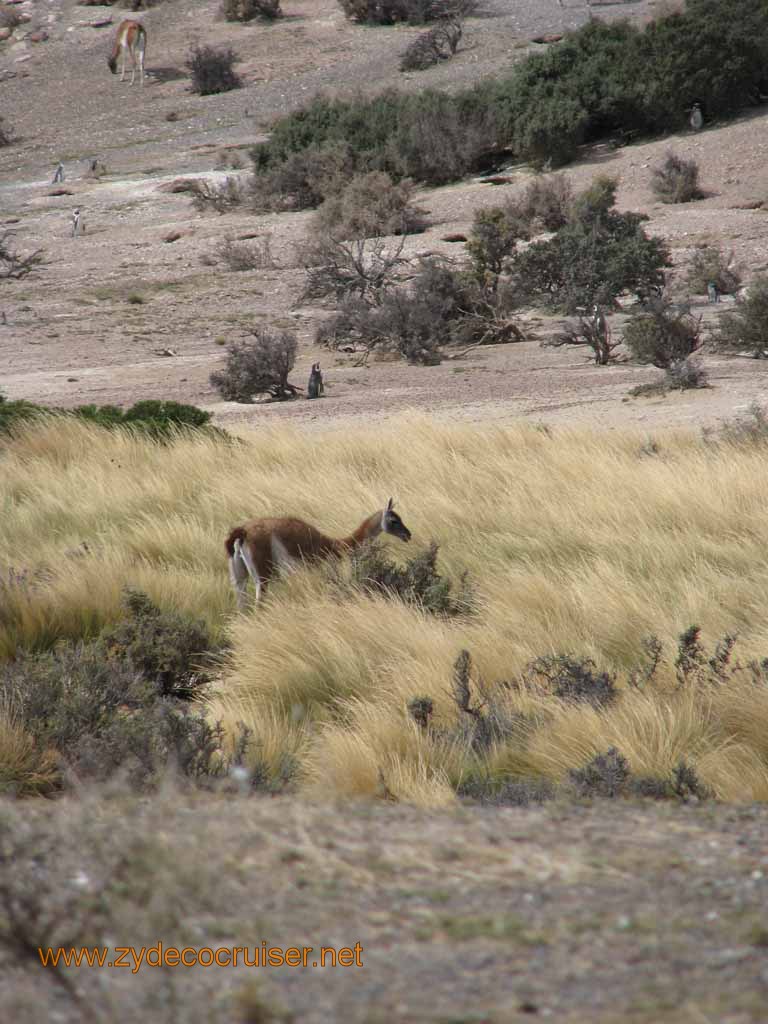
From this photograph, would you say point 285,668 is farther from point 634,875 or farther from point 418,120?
point 418,120

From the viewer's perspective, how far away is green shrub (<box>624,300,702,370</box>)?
16219mm

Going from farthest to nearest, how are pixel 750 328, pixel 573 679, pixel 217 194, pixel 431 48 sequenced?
pixel 431 48 → pixel 217 194 → pixel 750 328 → pixel 573 679

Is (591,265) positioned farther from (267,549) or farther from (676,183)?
(267,549)

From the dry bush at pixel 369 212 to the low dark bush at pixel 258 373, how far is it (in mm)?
12108

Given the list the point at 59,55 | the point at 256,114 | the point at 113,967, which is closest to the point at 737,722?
the point at 113,967

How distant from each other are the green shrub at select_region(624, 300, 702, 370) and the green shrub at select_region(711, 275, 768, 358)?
0.41 m

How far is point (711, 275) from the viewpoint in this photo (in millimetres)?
21203

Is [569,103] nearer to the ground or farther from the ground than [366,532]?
farther from the ground

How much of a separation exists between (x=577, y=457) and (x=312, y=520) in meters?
2.32

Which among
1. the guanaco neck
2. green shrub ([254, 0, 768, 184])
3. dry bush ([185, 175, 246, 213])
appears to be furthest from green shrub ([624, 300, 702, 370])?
dry bush ([185, 175, 246, 213])

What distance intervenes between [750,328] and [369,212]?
560 inches

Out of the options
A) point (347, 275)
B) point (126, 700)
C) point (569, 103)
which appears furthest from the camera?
point (569, 103)

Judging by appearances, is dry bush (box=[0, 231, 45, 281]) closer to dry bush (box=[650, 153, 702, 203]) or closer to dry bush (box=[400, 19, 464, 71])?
dry bush (box=[650, 153, 702, 203])

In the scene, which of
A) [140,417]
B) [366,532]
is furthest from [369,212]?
[366,532]
